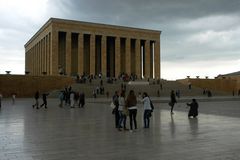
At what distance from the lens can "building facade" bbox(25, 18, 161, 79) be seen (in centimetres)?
5941

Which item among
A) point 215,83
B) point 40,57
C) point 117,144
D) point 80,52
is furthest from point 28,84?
point 117,144

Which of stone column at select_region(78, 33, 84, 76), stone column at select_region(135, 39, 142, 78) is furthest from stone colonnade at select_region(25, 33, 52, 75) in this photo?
stone column at select_region(135, 39, 142, 78)

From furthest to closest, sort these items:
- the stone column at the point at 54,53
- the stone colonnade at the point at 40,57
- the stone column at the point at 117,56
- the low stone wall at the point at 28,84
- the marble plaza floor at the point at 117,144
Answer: the stone column at the point at 117,56, the stone colonnade at the point at 40,57, the stone column at the point at 54,53, the low stone wall at the point at 28,84, the marble plaza floor at the point at 117,144

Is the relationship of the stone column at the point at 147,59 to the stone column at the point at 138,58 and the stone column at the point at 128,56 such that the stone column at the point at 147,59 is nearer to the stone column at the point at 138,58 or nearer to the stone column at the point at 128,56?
the stone column at the point at 138,58

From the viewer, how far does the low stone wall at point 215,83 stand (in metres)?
59.8

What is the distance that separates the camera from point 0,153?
7.57 m

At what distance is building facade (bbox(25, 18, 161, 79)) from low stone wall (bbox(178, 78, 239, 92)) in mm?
10597

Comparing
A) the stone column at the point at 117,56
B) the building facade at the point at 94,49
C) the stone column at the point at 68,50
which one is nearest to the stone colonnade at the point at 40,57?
the building facade at the point at 94,49

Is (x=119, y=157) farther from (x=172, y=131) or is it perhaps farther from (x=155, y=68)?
(x=155, y=68)

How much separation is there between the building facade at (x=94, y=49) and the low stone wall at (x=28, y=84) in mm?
7068

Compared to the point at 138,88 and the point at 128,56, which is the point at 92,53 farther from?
the point at 138,88

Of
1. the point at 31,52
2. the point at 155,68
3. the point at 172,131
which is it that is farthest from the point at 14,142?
the point at 31,52

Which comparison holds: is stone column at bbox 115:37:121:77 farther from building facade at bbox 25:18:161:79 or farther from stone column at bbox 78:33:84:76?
stone column at bbox 78:33:84:76

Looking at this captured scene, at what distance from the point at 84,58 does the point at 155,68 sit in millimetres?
13930
